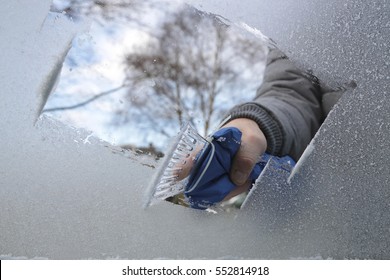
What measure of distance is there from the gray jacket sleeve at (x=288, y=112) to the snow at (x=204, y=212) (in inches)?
2.1

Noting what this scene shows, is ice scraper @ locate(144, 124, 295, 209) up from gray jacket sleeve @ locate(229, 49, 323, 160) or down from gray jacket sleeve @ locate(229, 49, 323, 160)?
down

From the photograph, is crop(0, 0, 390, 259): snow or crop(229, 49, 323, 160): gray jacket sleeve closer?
crop(0, 0, 390, 259): snow

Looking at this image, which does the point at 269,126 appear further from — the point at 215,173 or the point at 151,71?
the point at 151,71

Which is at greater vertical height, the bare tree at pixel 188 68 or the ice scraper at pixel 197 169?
the bare tree at pixel 188 68

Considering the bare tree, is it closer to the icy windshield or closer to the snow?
the icy windshield

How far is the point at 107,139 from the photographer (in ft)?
2.66

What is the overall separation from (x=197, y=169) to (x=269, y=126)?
181 millimetres

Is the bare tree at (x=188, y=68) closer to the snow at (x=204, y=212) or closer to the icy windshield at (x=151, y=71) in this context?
the icy windshield at (x=151, y=71)

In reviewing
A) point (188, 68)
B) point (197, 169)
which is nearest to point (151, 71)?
point (188, 68)

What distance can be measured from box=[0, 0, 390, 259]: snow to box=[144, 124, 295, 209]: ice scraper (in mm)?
25

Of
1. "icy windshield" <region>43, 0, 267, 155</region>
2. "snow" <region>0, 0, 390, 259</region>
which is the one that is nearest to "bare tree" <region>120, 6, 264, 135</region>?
"icy windshield" <region>43, 0, 267, 155</region>

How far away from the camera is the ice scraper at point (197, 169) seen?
2.60ft

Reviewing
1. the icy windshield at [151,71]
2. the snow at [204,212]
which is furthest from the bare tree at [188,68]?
the snow at [204,212]

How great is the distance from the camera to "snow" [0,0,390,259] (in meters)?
0.74
